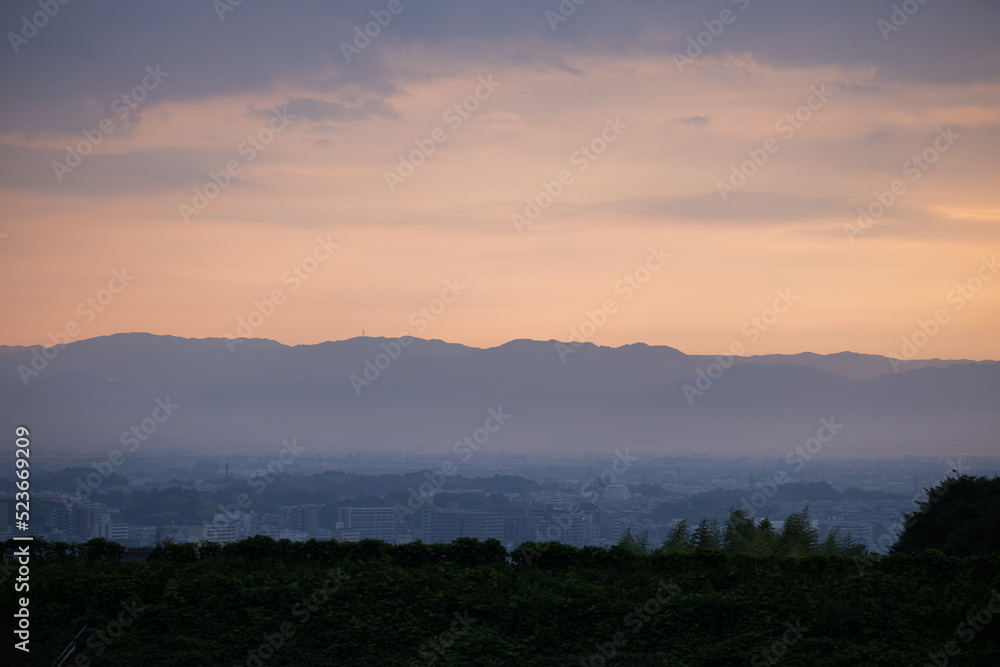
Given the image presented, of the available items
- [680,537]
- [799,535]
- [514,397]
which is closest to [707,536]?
[680,537]

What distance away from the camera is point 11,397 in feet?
216

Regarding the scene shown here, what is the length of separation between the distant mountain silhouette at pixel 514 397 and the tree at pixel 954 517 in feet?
265

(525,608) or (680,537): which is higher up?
(680,537)

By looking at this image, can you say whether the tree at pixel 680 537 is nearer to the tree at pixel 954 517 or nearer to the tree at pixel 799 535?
the tree at pixel 799 535

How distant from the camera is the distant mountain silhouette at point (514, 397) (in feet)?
334

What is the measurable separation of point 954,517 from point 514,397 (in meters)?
108

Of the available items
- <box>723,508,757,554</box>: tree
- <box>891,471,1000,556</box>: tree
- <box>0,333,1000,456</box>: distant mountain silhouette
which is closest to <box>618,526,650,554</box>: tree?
<box>723,508,757,554</box>: tree

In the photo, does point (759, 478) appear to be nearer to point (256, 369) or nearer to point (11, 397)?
point (11, 397)

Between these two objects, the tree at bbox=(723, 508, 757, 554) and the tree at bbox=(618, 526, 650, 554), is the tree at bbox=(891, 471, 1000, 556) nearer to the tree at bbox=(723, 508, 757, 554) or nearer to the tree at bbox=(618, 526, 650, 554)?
the tree at bbox=(723, 508, 757, 554)

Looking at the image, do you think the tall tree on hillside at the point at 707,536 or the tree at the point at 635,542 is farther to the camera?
the tall tree on hillside at the point at 707,536

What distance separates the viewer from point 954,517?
16109mm

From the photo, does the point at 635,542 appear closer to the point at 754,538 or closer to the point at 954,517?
the point at 754,538

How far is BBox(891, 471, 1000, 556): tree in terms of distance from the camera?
14784 mm

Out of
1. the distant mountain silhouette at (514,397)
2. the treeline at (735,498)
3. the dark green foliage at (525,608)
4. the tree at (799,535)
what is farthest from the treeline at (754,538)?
the distant mountain silhouette at (514,397)
